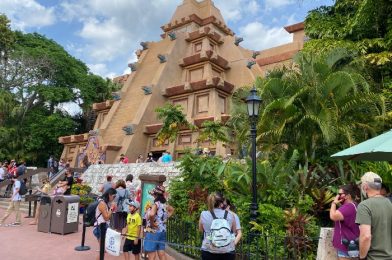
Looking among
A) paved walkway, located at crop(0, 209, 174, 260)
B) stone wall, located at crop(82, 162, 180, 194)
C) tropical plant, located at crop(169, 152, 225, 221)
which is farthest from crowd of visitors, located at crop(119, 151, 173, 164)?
paved walkway, located at crop(0, 209, 174, 260)

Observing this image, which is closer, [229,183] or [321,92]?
[229,183]

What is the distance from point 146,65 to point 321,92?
22497 mm

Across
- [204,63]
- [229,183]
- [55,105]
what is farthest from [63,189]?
[55,105]

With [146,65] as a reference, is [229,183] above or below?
below

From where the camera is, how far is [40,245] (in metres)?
8.46

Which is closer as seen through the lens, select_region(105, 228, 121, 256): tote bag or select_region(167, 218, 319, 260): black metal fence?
select_region(105, 228, 121, 256): tote bag

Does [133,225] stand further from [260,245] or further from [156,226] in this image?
[260,245]

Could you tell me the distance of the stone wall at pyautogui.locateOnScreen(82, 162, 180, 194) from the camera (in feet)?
46.9

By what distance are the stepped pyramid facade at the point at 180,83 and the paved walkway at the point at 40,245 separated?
12582 mm

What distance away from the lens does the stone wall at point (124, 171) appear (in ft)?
46.9

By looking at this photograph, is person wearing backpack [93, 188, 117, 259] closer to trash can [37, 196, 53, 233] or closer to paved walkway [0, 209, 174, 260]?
paved walkway [0, 209, 174, 260]

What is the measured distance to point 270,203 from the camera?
7887mm

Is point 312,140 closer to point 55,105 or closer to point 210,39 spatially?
point 210,39

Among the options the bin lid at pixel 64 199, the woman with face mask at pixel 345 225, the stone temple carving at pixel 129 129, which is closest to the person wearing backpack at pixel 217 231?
the woman with face mask at pixel 345 225
